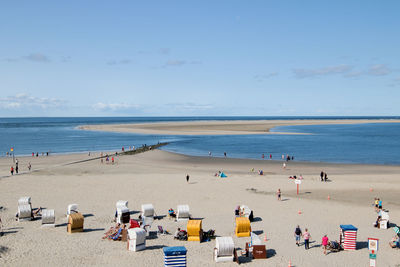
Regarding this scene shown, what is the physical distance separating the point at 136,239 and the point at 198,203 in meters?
11.5

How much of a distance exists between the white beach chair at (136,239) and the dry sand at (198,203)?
417 mm

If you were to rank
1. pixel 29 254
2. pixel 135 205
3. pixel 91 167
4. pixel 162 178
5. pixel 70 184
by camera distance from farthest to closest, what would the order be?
pixel 91 167, pixel 162 178, pixel 70 184, pixel 135 205, pixel 29 254

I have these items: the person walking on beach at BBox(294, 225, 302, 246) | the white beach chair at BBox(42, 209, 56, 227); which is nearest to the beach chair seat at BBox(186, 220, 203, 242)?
the person walking on beach at BBox(294, 225, 302, 246)

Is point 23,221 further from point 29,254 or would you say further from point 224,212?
point 224,212

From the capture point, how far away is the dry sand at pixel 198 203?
18812mm

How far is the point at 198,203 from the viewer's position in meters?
30.1

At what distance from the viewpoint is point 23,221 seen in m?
24.5

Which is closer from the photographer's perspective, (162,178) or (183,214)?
(183,214)

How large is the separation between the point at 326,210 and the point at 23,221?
2291cm

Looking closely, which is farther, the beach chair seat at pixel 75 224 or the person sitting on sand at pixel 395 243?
the beach chair seat at pixel 75 224

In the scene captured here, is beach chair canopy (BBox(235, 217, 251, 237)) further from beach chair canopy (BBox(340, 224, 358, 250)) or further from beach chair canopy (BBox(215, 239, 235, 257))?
beach chair canopy (BBox(340, 224, 358, 250))

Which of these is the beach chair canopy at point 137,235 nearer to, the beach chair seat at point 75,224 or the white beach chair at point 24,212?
the beach chair seat at point 75,224

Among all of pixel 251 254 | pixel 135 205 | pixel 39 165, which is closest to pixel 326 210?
pixel 251 254

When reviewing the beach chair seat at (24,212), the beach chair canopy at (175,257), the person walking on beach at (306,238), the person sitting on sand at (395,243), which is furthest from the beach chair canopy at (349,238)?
the beach chair seat at (24,212)
